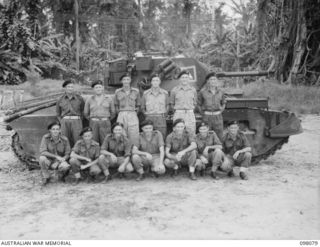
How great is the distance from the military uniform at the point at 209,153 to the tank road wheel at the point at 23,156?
275 centimetres

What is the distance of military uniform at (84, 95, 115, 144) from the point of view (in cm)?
670

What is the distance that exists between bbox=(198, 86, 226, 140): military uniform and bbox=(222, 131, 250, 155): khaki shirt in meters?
0.18

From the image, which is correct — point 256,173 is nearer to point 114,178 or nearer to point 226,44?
point 114,178

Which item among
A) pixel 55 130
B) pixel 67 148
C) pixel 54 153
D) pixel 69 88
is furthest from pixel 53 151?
pixel 69 88

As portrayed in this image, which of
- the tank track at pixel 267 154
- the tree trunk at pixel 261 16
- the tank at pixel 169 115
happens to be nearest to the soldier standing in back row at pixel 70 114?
the tank at pixel 169 115

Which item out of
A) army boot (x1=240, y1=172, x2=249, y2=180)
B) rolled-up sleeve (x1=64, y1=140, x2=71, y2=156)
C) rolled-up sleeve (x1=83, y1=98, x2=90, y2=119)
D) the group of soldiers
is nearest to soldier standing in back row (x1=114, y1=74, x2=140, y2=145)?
the group of soldiers

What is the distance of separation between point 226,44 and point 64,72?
851 centimetres

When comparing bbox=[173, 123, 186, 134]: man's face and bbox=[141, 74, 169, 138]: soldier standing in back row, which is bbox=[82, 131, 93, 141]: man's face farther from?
bbox=[173, 123, 186, 134]: man's face

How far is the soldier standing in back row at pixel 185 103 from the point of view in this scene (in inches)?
270

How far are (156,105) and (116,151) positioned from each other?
3.13 feet

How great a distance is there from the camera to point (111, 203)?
5410 mm

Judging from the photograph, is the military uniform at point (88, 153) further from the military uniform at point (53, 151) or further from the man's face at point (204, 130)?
Answer: the man's face at point (204, 130)

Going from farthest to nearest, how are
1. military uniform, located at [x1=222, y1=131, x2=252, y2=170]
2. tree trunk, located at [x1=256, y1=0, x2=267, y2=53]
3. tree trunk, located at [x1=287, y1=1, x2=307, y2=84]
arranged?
tree trunk, located at [x1=256, y1=0, x2=267, y2=53]
tree trunk, located at [x1=287, y1=1, x2=307, y2=84]
military uniform, located at [x1=222, y1=131, x2=252, y2=170]

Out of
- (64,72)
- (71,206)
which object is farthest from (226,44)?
(71,206)
